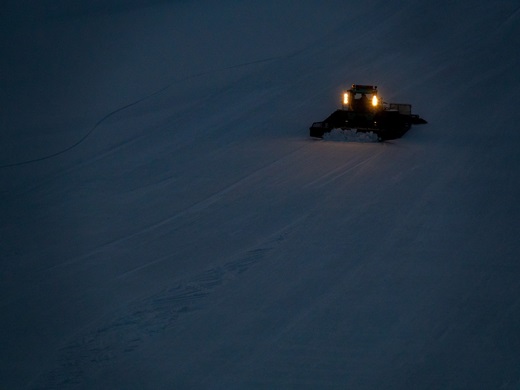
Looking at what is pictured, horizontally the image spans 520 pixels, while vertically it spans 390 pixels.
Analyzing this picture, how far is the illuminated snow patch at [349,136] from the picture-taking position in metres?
9.02

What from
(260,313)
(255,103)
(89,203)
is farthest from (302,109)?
(260,313)

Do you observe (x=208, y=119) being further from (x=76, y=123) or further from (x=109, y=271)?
(x=109, y=271)

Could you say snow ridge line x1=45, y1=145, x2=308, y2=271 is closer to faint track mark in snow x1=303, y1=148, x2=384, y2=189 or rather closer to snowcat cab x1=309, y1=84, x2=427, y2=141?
faint track mark in snow x1=303, y1=148, x2=384, y2=189

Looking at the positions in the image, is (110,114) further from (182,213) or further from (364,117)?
(182,213)

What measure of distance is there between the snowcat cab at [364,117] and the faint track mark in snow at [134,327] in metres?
4.20

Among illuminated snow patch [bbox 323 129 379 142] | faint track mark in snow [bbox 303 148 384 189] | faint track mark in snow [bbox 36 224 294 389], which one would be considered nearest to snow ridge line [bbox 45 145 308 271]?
faint track mark in snow [bbox 36 224 294 389]

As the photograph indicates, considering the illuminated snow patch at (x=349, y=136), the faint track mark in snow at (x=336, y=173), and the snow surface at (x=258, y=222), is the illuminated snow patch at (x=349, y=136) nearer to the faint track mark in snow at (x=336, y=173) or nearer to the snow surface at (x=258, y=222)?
the snow surface at (x=258, y=222)

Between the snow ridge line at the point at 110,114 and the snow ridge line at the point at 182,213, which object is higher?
the snow ridge line at the point at 110,114

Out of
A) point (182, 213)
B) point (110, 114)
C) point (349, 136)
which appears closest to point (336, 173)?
point (349, 136)

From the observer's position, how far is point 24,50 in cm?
1409

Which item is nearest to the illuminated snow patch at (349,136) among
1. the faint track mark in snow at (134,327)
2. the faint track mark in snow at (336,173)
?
the faint track mark in snow at (336,173)

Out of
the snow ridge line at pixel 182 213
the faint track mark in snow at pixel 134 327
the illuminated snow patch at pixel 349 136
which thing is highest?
the illuminated snow patch at pixel 349 136

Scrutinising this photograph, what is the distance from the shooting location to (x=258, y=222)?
6289mm

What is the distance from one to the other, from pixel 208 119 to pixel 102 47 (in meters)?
5.82
